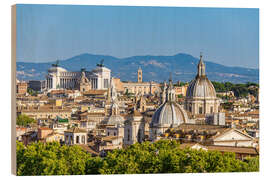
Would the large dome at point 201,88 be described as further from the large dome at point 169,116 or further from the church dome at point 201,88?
the large dome at point 169,116

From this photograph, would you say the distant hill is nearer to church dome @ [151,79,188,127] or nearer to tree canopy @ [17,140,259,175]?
church dome @ [151,79,188,127]

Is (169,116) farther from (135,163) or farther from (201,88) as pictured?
(135,163)

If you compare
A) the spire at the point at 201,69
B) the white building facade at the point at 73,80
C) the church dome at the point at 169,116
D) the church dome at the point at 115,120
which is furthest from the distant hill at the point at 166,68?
the white building facade at the point at 73,80

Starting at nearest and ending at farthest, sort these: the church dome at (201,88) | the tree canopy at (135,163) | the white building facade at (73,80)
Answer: the tree canopy at (135,163) → the church dome at (201,88) → the white building facade at (73,80)

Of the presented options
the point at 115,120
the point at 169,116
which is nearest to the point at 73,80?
the point at 115,120

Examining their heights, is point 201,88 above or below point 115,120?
above

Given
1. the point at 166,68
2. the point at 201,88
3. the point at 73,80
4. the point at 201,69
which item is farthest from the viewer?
the point at 73,80

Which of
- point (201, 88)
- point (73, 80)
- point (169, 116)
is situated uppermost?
point (73, 80)
